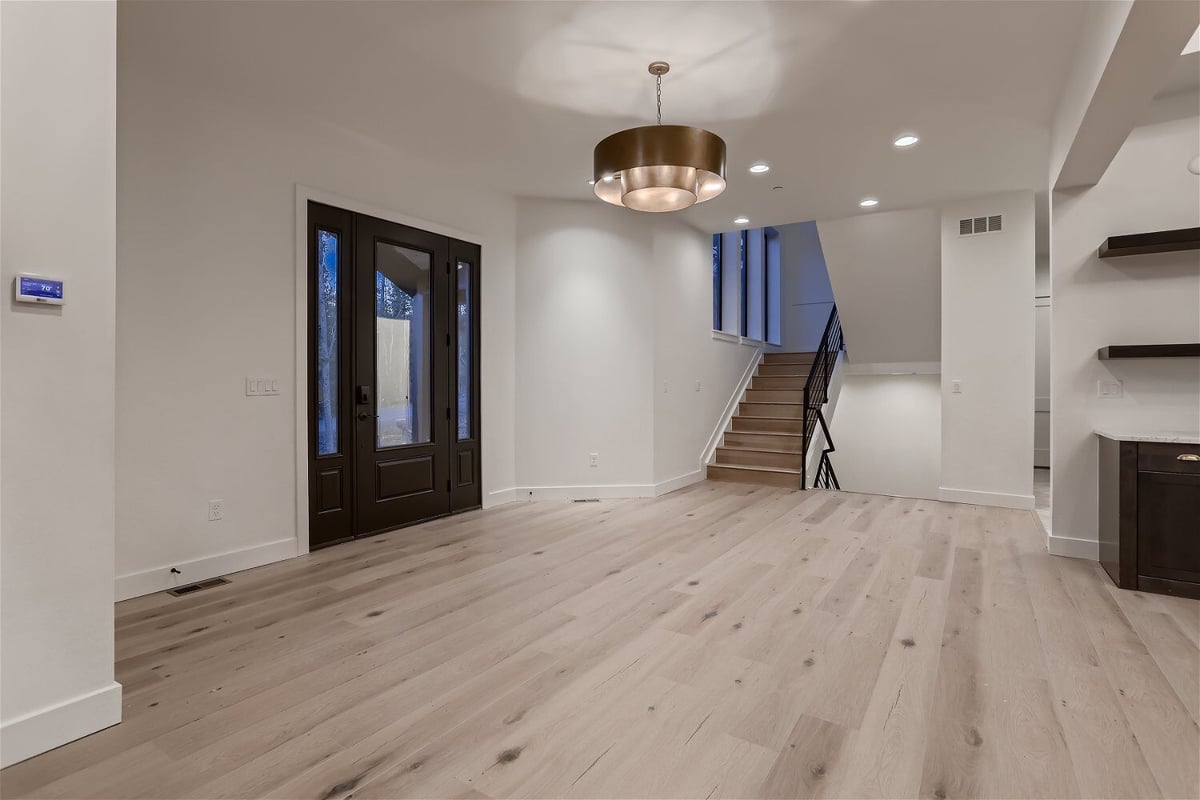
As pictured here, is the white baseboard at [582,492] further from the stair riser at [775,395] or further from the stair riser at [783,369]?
the stair riser at [783,369]

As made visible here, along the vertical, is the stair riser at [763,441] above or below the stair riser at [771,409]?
below

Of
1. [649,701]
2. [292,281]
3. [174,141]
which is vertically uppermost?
[174,141]

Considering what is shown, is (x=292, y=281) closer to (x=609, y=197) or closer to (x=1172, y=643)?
(x=609, y=197)

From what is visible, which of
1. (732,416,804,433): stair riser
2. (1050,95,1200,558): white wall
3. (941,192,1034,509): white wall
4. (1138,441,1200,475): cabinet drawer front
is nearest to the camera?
(1138,441,1200,475): cabinet drawer front

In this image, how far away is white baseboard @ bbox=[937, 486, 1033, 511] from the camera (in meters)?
5.45

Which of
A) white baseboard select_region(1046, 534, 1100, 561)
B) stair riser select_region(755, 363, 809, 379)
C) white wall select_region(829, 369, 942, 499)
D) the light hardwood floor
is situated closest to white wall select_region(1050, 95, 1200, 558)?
white baseboard select_region(1046, 534, 1100, 561)

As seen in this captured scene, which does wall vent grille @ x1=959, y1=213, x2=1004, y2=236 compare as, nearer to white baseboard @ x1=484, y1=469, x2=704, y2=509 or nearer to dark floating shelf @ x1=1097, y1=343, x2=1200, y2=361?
dark floating shelf @ x1=1097, y1=343, x2=1200, y2=361

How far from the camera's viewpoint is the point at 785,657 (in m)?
2.48

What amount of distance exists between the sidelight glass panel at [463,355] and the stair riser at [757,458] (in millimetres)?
3387

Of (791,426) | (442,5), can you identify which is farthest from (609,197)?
(791,426)

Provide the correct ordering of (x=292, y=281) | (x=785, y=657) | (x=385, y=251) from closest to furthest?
(x=785, y=657) → (x=292, y=281) → (x=385, y=251)

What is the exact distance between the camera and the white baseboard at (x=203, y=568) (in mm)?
3199

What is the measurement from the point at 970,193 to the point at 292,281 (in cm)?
577

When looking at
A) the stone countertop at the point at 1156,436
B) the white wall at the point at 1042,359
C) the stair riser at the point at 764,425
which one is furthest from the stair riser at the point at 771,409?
the stone countertop at the point at 1156,436
